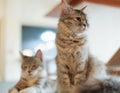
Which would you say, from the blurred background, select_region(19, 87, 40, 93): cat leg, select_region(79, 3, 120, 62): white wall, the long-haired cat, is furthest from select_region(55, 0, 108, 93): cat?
the blurred background

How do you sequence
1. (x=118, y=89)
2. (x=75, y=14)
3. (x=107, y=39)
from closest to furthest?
1. (x=118, y=89)
2. (x=75, y=14)
3. (x=107, y=39)

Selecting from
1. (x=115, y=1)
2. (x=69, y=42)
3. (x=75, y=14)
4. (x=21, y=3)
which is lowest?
(x=69, y=42)

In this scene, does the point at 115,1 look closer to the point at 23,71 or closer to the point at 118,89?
the point at 23,71

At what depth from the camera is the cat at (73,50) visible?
1.08m

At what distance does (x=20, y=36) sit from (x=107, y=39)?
153cm

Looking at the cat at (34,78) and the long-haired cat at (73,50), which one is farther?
the cat at (34,78)

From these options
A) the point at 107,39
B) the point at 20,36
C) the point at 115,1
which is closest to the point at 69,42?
the point at 115,1

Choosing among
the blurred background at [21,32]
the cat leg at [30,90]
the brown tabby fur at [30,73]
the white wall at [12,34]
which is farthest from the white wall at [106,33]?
the cat leg at [30,90]

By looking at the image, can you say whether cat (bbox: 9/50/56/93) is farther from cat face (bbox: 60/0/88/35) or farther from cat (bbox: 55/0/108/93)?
cat face (bbox: 60/0/88/35)

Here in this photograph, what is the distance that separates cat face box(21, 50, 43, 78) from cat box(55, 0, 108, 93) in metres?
0.21

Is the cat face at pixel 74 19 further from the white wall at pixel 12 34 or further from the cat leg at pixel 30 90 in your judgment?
the white wall at pixel 12 34

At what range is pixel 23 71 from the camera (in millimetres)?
1321

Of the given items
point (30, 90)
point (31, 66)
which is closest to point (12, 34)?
point (31, 66)

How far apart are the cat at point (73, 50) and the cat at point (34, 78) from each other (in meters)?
0.16
